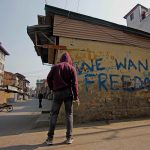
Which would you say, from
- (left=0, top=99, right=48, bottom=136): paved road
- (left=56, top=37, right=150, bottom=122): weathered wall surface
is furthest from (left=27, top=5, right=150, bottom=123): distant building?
(left=0, top=99, right=48, bottom=136): paved road

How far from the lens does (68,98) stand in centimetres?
504

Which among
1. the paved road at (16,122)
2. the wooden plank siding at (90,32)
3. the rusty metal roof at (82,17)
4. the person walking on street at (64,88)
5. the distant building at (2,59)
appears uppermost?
the distant building at (2,59)

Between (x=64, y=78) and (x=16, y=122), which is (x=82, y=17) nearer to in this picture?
(x=64, y=78)

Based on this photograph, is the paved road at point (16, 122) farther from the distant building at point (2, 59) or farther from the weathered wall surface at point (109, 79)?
the distant building at point (2, 59)

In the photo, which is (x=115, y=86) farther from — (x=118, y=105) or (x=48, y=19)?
(x=48, y=19)

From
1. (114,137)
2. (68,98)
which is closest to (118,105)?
(114,137)

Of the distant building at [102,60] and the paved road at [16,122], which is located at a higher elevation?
the distant building at [102,60]

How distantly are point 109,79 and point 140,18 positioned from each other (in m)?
33.0

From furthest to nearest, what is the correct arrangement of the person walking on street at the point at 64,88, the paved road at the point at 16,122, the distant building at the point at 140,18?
the distant building at the point at 140,18 < the paved road at the point at 16,122 < the person walking on street at the point at 64,88

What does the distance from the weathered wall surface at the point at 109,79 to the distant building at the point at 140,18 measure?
27970mm

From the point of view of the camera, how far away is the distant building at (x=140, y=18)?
1435 inches

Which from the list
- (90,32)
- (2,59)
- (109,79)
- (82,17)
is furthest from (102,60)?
(2,59)

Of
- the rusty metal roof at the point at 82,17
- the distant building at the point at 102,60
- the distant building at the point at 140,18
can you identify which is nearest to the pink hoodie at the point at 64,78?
the distant building at the point at 102,60

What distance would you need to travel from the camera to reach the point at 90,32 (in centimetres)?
903
